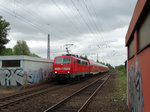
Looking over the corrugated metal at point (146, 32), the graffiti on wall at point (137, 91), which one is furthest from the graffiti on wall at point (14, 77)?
the corrugated metal at point (146, 32)

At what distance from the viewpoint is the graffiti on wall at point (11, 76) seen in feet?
52.6

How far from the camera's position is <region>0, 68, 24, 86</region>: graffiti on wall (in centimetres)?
1603

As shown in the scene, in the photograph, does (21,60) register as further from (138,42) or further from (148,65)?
(148,65)

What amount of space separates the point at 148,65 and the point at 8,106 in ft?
24.4

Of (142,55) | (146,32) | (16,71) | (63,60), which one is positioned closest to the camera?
(146,32)

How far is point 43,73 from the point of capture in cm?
2086

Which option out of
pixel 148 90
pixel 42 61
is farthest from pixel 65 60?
pixel 148 90

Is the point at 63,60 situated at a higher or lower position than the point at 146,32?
lower

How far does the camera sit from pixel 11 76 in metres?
16.2

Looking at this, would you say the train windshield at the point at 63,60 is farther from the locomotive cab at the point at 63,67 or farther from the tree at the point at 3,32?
the tree at the point at 3,32

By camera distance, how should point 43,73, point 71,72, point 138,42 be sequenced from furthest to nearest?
point 43,73
point 71,72
point 138,42

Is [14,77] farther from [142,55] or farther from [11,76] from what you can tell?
[142,55]

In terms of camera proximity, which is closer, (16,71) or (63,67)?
(16,71)

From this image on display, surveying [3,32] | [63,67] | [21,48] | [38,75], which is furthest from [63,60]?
[21,48]
